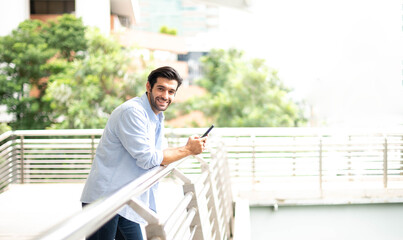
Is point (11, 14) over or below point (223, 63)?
over

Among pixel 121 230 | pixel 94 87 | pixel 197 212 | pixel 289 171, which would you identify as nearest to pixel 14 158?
pixel 289 171

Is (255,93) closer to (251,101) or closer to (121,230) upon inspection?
(251,101)

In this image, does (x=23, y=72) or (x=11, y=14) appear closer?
(x=23, y=72)

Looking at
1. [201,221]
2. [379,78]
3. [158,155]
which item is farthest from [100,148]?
[379,78]

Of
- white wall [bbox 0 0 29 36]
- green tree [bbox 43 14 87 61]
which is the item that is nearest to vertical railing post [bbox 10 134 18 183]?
green tree [bbox 43 14 87 61]

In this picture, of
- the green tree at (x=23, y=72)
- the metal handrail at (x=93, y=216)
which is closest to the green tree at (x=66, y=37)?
the green tree at (x=23, y=72)

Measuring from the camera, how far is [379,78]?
32.4m

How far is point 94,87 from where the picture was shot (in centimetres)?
1873

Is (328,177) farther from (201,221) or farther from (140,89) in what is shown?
(140,89)

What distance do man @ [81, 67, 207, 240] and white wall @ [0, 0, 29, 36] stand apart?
20.6 meters

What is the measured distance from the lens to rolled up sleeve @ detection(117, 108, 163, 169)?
1.87m

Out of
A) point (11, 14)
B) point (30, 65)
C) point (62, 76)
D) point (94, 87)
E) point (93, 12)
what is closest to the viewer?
point (94, 87)

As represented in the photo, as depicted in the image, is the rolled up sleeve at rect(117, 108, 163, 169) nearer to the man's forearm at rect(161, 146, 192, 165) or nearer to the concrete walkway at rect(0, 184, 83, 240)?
the man's forearm at rect(161, 146, 192, 165)

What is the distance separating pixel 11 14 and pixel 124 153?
880 inches
